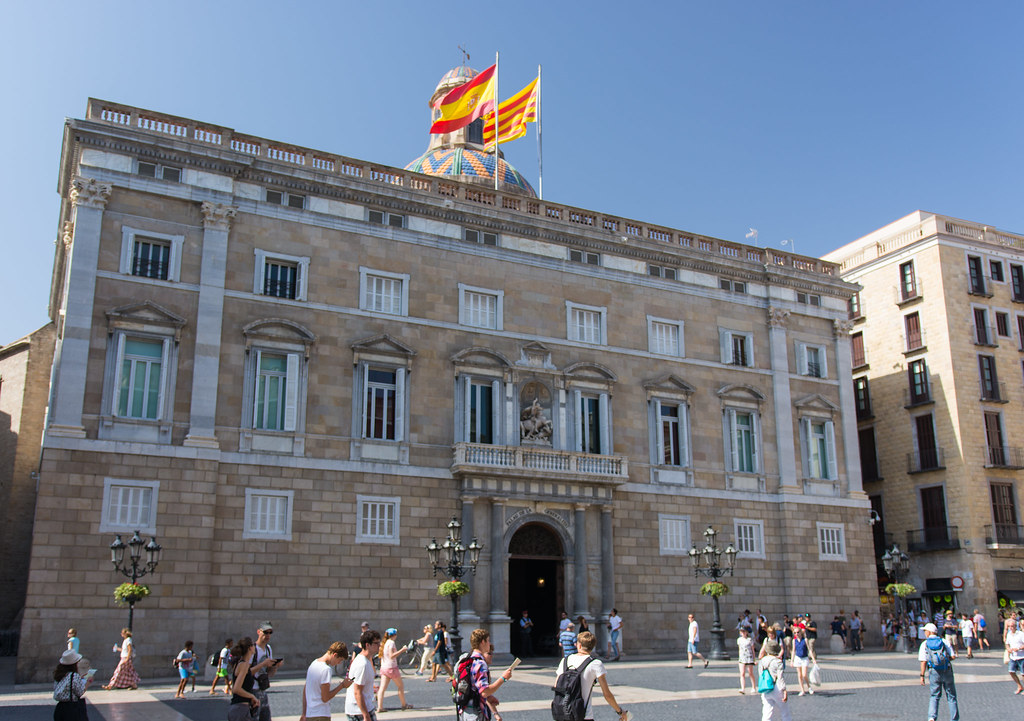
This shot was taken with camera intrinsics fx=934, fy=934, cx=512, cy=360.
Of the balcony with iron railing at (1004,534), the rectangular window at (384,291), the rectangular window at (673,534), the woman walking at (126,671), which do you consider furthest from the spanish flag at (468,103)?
the balcony with iron railing at (1004,534)

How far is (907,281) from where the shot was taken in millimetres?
47344

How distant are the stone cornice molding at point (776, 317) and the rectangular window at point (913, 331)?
10.7 metres

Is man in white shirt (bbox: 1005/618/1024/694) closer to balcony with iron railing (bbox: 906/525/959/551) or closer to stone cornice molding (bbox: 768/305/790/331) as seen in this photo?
stone cornice molding (bbox: 768/305/790/331)

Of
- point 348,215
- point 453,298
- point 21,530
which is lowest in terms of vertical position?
point 21,530

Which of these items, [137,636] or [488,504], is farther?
[488,504]

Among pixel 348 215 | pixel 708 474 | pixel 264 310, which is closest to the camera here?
pixel 264 310

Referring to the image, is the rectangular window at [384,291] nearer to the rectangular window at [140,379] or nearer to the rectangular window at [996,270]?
the rectangular window at [140,379]

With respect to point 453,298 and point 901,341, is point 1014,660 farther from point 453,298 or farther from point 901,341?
point 901,341

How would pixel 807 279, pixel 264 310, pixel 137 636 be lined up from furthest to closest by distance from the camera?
pixel 807 279
pixel 264 310
pixel 137 636

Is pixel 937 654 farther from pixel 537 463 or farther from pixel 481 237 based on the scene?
pixel 481 237

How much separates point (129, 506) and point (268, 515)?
3969 mm

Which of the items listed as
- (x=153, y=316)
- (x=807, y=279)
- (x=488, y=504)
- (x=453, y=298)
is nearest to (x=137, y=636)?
(x=153, y=316)

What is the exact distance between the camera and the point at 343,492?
1160 inches

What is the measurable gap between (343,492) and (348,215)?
943 centimetres
